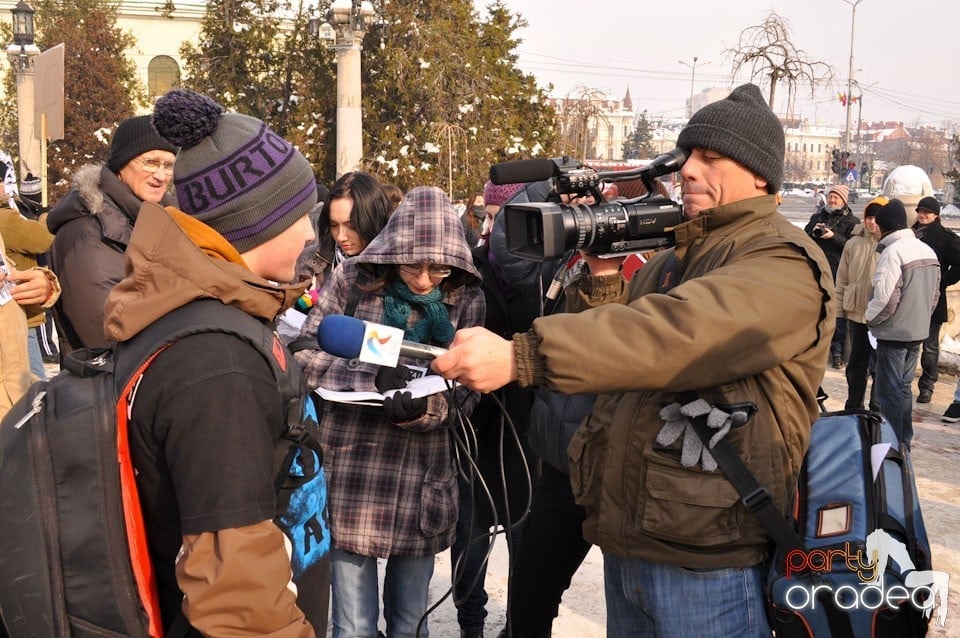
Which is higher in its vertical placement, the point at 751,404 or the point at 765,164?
the point at 765,164

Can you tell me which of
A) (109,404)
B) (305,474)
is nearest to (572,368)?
(305,474)

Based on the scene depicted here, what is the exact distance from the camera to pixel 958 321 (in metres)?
10.9

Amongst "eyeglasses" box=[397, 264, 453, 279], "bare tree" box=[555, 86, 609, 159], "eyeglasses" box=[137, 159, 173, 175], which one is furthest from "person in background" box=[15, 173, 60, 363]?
"bare tree" box=[555, 86, 609, 159]

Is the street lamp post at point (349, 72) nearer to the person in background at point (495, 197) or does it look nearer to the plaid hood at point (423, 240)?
the person in background at point (495, 197)

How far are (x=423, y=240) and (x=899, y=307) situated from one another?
501cm

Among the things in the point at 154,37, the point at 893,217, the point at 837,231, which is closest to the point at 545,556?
the point at 893,217

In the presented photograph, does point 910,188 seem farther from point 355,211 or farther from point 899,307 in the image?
point 355,211

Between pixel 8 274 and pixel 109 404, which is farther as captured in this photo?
pixel 8 274

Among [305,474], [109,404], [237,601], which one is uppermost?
[109,404]

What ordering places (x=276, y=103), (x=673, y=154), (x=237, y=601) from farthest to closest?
1. (x=276, y=103)
2. (x=673, y=154)
3. (x=237, y=601)

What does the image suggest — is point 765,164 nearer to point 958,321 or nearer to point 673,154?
point 673,154

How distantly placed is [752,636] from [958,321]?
10070mm

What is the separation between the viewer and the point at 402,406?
2.89m

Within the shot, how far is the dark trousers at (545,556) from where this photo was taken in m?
3.08
